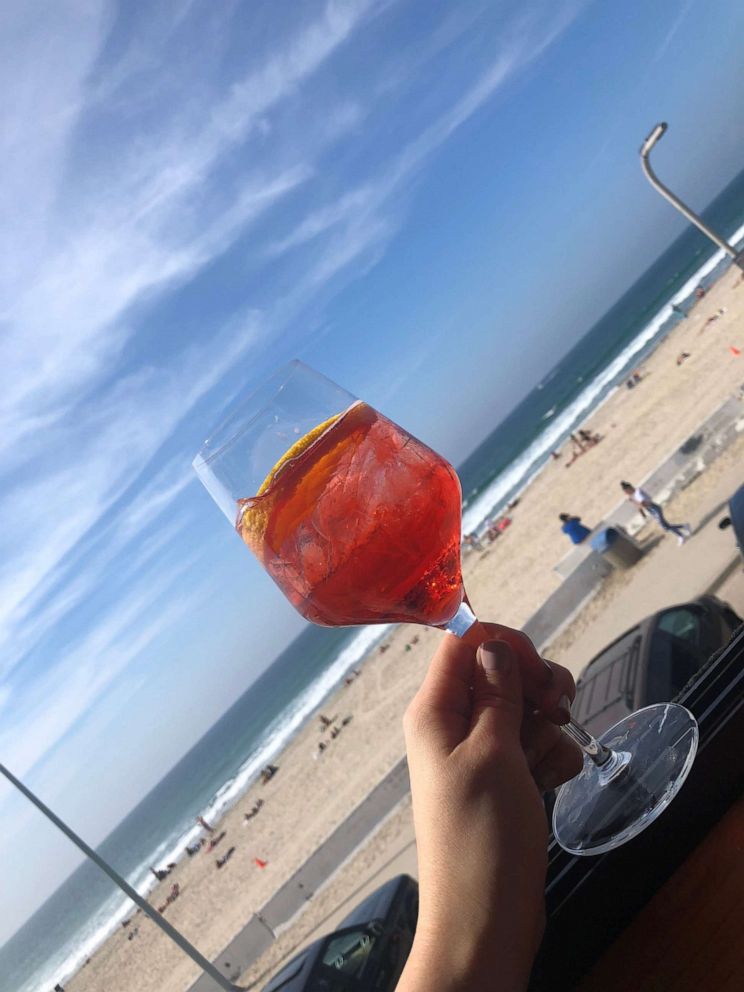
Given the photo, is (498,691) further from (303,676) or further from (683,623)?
(303,676)

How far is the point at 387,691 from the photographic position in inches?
1103

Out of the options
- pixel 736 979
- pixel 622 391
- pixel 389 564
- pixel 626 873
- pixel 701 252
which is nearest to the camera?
pixel 736 979

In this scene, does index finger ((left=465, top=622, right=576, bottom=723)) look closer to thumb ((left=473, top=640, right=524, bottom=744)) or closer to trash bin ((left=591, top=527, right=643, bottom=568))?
thumb ((left=473, top=640, right=524, bottom=744))

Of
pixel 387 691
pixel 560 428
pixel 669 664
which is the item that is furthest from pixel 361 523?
pixel 560 428

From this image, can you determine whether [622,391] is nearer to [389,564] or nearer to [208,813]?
[208,813]

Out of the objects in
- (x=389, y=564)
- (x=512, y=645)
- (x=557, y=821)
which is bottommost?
(x=557, y=821)

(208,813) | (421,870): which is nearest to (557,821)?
(421,870)

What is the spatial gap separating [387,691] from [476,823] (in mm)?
27686

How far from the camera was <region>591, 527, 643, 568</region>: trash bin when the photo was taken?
11219mm

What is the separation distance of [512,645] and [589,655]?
7281 mm

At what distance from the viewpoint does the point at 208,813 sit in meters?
43.2

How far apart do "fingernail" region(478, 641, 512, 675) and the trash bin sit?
1048 centimetres

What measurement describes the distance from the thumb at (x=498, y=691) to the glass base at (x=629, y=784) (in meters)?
0.21

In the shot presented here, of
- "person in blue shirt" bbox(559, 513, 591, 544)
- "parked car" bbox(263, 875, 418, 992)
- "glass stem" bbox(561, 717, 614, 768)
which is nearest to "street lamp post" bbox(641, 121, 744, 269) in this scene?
"person in blue shirt" bbox(559, 513, 591, 544)
